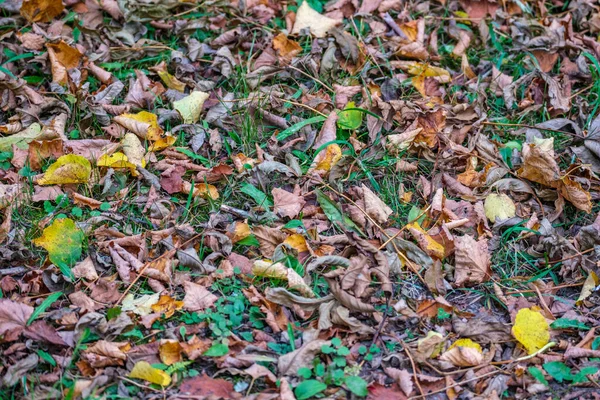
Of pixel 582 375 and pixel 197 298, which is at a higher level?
pixel 197 298

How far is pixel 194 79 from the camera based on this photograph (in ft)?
11.4

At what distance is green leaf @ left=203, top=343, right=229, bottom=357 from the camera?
2318 millimetres

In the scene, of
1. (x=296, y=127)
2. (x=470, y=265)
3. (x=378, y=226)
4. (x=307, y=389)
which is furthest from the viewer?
(x=296, y=127)

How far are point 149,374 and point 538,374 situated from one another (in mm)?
1302

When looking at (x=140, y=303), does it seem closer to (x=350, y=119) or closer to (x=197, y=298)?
(x=197, y=298)

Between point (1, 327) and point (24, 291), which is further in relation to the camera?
point (24, 291)

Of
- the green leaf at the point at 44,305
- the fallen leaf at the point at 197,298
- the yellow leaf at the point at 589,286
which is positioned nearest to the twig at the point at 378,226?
the yellow leaf at the point at 589,286

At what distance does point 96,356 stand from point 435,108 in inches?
74.5

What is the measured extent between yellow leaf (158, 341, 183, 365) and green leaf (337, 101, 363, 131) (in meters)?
→ 1.35

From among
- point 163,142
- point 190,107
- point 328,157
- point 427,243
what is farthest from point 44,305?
point 427,243

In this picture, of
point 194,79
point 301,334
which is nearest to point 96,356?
point 301,334

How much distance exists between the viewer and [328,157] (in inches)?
120

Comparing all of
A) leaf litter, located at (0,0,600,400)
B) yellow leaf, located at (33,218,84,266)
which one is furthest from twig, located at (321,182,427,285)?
yellow leaf, located at (33,218,84,266)

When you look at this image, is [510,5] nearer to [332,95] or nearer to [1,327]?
[332,95]
